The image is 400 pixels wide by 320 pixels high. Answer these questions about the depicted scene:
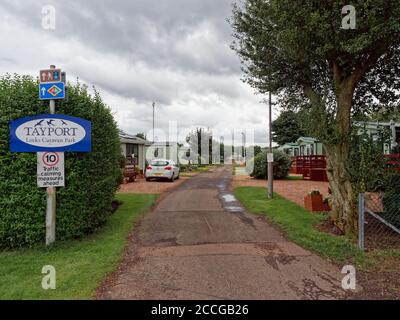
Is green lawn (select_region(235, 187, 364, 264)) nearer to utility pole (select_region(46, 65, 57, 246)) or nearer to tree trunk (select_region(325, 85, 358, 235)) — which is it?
tree trunk (select_region(325, 85, 358, 235))

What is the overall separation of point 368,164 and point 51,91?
21.3ft

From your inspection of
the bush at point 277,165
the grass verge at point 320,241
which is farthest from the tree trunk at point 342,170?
the bush at point 277,165

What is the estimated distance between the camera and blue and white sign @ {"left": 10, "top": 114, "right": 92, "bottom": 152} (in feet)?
17.0

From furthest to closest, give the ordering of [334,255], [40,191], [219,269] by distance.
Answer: [40,191] → [334,255] → [219,269]

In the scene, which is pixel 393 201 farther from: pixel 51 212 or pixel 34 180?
pixel 34 180

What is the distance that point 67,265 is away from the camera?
4457mm

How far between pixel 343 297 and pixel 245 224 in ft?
12.6

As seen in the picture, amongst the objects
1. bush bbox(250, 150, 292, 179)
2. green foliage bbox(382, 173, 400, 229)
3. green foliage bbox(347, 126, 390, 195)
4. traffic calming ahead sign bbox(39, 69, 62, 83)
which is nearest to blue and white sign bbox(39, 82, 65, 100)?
traffic calming ahead sign bbox(39, 69, 62, 83)

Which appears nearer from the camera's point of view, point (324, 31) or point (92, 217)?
point (324, 31)

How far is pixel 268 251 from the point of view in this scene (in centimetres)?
521

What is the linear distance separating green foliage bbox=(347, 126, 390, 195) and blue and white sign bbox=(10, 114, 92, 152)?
562cm

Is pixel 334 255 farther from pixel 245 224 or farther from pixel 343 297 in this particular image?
→ pixel 245 224

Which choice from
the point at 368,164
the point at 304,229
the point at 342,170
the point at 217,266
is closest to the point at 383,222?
the point at 368,164
